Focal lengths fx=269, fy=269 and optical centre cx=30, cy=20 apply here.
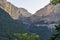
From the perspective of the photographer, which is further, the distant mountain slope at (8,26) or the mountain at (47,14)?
the mountain at (47,14)

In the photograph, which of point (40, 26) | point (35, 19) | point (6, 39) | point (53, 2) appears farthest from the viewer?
point (35, 19)

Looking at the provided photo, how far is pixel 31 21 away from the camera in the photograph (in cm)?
5238

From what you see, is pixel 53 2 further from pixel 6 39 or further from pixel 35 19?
pixel 35 19

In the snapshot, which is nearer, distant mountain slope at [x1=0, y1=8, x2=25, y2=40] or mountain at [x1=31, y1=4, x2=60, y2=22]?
distant mountain slope at [x1=0, y1=8, x2=25, y2=40]

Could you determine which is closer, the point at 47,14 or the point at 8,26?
the point at 8,26

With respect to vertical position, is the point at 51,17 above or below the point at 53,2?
below

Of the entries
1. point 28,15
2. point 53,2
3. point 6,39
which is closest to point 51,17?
point 28,15

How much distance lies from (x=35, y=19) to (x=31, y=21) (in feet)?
2.93

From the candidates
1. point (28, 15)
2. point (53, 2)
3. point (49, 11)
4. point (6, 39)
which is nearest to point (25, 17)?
point (28, 15)

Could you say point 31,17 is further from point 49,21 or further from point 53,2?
point 53,2

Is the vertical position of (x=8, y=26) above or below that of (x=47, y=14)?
below

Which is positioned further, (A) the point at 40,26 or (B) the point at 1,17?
(A) the point at 40,26

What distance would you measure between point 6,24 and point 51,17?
14822mm

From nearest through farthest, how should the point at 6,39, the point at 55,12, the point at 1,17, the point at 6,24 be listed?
the point at 6,39, the point at 6,24, the point at 1,17, the point at 55,12
